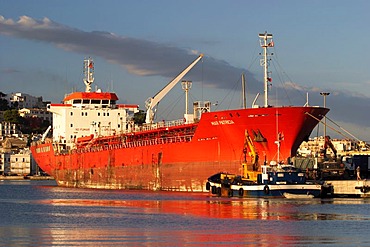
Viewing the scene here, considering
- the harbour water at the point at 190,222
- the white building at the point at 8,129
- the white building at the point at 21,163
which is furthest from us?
the white building at the point at 8,129

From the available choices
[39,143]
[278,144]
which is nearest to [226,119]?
[278,144]

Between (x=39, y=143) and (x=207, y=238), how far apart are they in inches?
2387

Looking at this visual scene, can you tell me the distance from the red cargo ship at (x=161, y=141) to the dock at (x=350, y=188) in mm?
3318

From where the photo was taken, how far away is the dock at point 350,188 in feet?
150

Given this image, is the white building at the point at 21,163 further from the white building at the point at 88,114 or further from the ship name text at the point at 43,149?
the white building at the point at 88,114

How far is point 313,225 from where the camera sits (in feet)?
98.6

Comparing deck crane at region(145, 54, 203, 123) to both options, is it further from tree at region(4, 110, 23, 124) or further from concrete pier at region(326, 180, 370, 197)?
tree at region(4, 110, 23, 124)

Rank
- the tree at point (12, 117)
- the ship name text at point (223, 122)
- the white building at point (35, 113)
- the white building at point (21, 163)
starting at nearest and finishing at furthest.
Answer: the ship name text at point (223, 122)
the white building at point (21, 163)
the tree at point (12, 117)
the white building at point (35, 113)

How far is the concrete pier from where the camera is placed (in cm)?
4563

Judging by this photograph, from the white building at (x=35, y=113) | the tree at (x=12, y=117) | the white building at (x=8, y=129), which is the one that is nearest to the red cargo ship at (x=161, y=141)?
the white building at (x=8, y=129)

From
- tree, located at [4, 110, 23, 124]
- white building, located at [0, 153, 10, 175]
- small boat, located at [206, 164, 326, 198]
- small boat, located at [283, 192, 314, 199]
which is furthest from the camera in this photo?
tree, located at [4, 110, 23, 124]

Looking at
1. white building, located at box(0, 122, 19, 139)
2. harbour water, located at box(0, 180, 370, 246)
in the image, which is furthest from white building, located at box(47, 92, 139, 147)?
white building, located at box(0, 122, 19, 139)

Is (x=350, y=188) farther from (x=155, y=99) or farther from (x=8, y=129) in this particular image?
(x=8, y=129)

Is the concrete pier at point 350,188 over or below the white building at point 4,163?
below
